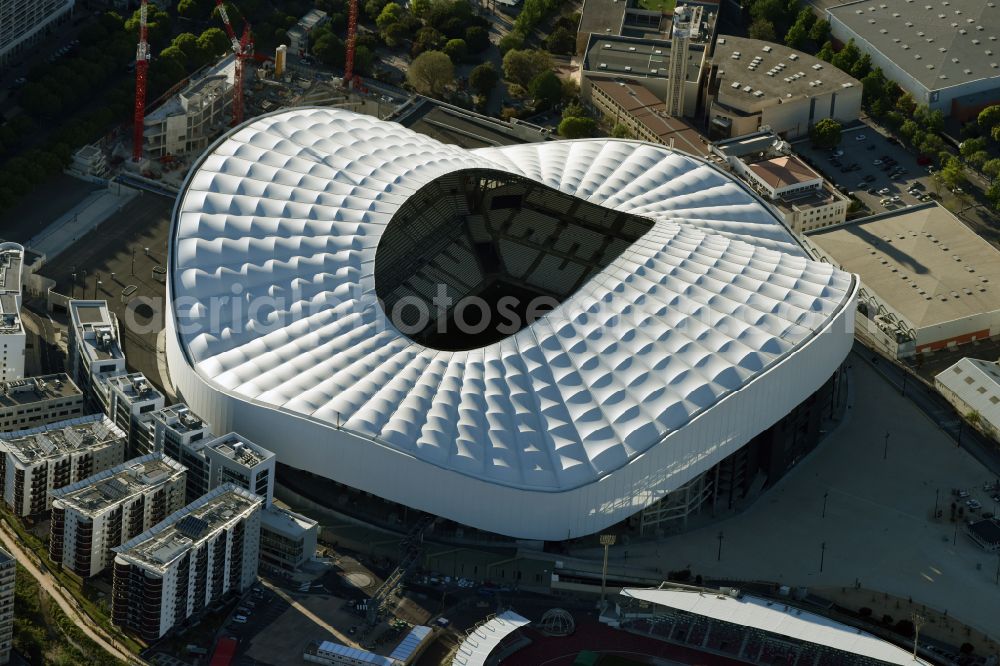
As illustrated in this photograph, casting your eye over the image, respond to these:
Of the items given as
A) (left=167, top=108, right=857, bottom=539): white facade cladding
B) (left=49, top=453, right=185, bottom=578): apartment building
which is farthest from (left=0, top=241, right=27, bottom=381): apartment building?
(left=49, top=453, right=185, bottom=578): apartment building

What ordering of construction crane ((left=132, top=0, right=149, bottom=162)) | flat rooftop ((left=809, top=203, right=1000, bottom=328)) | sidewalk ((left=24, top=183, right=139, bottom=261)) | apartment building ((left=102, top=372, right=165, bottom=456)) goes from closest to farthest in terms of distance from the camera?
apartment building ((left=102, top=372, right=165, bottom=456)), flat rooftop ((left=809, top=203, right=1000, bottom=328)), sidewalk ((left=24, top=183, right=139, bottom=261)), construction crane ((left=132, top=0, right=149, bottom=162))

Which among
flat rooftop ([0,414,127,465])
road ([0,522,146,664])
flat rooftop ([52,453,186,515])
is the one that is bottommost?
road ([0,522,146,664])

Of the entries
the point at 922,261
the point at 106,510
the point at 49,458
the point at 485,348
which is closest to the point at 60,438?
the point at 49,458

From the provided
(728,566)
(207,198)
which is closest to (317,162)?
(207,198)

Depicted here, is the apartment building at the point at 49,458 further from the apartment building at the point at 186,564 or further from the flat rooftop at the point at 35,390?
the apartment building at the point at 186,564

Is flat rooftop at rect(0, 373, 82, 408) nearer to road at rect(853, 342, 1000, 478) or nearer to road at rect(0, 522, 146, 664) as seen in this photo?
road at rect(0, 522, 146, 664)

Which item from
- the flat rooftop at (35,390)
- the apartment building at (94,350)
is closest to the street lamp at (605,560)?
the apartment building at (94,350)
